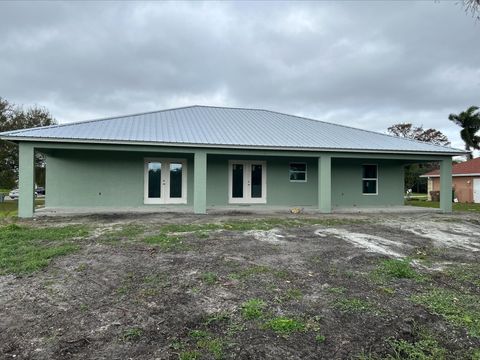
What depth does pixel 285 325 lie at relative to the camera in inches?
131

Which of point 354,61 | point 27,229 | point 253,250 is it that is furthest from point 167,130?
point 354,61

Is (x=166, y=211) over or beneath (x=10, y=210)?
over

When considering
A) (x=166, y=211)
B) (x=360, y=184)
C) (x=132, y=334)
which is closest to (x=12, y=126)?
(x=166, y=211)

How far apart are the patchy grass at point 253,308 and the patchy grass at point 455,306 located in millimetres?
1884

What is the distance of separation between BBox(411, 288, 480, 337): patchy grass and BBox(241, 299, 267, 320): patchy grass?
1.88 m

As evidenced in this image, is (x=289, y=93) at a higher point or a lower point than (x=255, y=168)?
higher

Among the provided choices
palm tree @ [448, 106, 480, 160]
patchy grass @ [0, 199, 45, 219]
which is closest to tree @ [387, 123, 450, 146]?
palm tree @ [448, 106, 480, 160]

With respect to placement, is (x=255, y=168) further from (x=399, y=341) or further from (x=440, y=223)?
(x=399, y=341)

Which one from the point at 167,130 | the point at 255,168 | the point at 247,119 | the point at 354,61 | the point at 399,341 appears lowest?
the point at 399,341

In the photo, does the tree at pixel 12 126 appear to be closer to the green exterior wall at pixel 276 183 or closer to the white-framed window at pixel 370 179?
the green exterior wall at pixel 276 183

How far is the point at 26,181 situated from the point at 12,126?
2166 centimetres

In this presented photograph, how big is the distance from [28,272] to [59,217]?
667 cm

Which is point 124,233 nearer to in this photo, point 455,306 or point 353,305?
point 353,305

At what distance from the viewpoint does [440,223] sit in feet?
36.2
